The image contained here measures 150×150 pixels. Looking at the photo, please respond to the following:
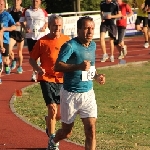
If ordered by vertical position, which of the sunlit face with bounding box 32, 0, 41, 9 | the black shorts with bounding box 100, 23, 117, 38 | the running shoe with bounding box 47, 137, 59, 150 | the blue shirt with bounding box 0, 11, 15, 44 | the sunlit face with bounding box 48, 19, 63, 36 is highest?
the sunlit face with bounding box 48, 19, 63, 36

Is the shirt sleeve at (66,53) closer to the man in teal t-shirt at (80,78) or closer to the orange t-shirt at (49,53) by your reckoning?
the man in teal t-shirt at (80,78)

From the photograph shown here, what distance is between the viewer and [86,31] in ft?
24.1

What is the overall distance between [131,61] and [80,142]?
1251 centimetres

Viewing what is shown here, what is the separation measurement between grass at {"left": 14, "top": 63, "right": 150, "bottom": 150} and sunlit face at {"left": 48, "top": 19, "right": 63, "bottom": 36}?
1.60 meters

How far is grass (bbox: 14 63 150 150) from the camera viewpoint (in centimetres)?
948

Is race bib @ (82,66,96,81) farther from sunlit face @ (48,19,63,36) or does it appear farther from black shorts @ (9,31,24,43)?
black shorts @ (9,31,24,43)

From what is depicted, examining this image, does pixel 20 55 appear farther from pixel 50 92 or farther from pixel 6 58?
pixel 50 92

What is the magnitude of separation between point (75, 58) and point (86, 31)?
1.22ft

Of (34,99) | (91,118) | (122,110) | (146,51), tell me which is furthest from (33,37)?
(146,51)

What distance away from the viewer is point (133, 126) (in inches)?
420

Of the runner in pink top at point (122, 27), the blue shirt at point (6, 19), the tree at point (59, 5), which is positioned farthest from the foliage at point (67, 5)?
the blue shirt at point (6, 19)

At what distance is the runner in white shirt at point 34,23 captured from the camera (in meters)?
15.4

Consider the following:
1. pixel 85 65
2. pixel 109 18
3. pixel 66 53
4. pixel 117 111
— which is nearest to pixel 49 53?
pixel 66 53

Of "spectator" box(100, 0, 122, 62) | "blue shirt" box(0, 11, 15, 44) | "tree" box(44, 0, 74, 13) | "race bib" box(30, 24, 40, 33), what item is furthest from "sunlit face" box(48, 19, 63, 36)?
"tree" box(44, 0, 74, 13)
